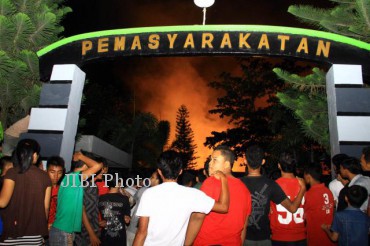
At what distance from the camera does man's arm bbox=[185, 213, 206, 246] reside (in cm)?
336

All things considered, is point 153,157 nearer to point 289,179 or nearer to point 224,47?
point 224,47

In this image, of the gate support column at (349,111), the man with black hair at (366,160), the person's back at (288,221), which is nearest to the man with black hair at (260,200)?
the person's back at (288,221)

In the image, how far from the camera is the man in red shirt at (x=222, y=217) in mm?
3447

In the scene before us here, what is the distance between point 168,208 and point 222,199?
546mm

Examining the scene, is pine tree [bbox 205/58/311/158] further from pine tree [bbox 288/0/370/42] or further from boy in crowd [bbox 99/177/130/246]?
boy in crowd [bbox 99/177/130/246]

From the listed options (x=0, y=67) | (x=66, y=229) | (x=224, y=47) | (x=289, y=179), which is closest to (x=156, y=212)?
(x=66, y=229)

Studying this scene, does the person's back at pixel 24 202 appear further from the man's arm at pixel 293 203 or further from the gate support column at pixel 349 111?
the gate support column at pixel 349 111

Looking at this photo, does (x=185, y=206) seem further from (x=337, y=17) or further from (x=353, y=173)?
(x=337, y=17)

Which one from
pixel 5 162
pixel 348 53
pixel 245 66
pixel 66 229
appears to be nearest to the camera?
pixel 66 229

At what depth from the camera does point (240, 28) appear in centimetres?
700

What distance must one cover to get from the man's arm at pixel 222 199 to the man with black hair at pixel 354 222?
157 centimetres

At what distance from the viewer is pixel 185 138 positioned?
60.6 meters

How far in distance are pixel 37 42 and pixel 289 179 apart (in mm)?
7057

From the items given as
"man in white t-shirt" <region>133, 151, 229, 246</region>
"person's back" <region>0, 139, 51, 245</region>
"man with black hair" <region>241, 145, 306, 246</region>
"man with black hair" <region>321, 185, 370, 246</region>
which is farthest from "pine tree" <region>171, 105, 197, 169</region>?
"man in white t-shirt" <region>133, 151, 229, 246</region>
